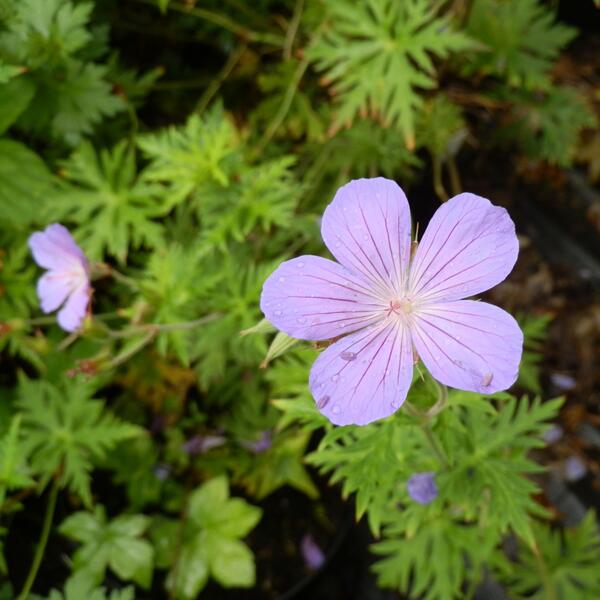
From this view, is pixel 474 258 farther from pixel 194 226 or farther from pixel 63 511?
pixel 63 511

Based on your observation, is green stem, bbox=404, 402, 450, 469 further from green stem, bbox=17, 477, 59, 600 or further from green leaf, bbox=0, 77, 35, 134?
green leaf, bbox=0, 77, 35, 134

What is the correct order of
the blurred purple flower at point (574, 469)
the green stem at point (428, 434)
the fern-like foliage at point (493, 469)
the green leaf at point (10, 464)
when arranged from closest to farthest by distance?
the green stem at point (428, 434) < the fern-like foliage at point (493, 469) < the green leaf at point (10, 464) < the blurred purple flower at point (574, 469)

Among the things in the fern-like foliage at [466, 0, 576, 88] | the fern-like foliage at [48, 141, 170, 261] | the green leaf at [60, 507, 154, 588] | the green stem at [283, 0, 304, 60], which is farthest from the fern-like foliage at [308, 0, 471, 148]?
the green leaf at [60, 507, 154, 588]

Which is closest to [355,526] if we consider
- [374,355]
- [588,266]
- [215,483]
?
[215,483]

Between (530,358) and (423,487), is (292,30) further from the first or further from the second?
(423,487)

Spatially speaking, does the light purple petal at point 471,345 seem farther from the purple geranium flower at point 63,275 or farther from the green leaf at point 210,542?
the green leaf at point 210,542

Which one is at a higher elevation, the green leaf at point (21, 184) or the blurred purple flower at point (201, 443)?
the green leaf at point (21, 184)

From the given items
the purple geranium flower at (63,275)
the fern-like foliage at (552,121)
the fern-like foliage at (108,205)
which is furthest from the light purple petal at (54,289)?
the fern-like foliage at (552,121)
